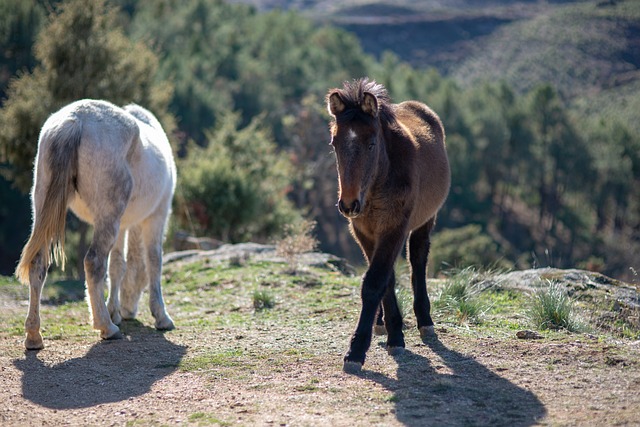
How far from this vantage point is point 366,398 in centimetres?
479

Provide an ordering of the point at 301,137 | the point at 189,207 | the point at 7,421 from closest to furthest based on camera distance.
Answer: the point at 7,421
the point at 189,207
the point at 301,137

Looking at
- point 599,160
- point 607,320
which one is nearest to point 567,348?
point 607,320

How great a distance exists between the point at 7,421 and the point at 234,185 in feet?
58.0

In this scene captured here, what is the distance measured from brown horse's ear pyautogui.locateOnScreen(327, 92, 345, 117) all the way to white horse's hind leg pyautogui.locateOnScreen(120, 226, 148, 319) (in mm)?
3576

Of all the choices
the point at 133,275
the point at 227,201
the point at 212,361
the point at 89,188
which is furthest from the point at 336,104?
the point at 227,201

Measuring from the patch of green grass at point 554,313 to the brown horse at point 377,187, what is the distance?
1189 millimetres

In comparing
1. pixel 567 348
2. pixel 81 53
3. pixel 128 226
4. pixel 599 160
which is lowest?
pixel 599 160

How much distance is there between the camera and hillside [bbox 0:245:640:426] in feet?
15.0

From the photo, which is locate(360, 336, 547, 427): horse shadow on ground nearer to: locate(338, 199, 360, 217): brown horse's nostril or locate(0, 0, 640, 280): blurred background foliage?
locate(338, 199, 360, 217): brown horse's nostril

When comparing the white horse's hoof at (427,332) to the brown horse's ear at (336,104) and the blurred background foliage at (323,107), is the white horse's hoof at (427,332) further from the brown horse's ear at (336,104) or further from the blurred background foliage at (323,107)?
the blurred background foliage at (323,107)

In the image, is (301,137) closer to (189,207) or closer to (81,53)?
(189,207)

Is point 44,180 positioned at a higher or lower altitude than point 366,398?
higher

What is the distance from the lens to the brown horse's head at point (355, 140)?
16.8 feet

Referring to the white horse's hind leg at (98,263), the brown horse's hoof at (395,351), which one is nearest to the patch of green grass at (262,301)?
the white horse's hind leg at (98,263)
